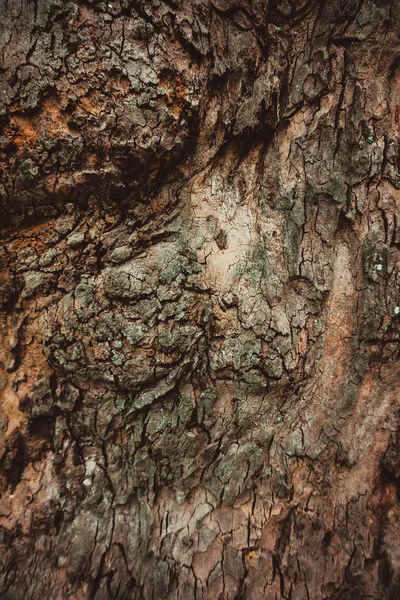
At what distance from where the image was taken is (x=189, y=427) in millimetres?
1380

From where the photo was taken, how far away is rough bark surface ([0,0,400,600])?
1.27 m

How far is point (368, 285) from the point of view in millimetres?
1396

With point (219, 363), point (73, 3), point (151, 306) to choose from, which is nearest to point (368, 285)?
point (219, 363)

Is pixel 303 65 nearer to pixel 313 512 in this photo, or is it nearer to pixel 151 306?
pixel 151 306

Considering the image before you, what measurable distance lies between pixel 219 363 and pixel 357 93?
1.24 m

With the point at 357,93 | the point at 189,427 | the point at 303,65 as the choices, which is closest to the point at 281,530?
the point at 189,427

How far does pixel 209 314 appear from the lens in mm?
1360

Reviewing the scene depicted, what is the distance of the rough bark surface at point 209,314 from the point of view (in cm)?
127

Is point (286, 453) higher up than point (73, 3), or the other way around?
point (73, 3)

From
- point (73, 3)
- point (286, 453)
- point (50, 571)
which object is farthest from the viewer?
point (286, 453)

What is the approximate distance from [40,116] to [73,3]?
40 cm

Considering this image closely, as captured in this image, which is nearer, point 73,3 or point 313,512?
point 73,3

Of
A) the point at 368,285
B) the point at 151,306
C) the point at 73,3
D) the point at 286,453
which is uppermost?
the point at 73,3

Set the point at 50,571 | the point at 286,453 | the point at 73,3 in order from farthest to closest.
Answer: the point at 286,453, the point at 50,571, the point at 73,3
